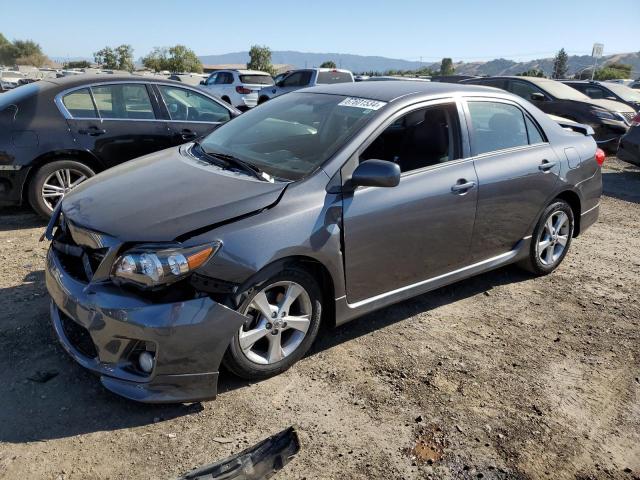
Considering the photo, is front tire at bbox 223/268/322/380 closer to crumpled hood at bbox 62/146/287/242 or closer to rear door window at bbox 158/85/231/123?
crumpled hood at bbox 62/146/287/242

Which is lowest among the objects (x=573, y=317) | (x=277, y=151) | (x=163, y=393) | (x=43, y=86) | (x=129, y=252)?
(x=573, y=317)

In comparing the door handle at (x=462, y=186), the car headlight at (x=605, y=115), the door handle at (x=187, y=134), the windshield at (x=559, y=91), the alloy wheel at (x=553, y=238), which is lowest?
the alloy wheel at (x=553, y=238)

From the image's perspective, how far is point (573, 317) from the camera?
4.20m

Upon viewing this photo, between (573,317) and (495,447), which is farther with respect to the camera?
(573,317)

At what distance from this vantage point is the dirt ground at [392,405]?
2551 mm

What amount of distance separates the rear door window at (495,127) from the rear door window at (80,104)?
407cm

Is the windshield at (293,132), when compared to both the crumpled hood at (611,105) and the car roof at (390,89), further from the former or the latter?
the crumpled hood at (611,105)

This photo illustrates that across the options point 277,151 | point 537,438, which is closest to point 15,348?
point 277,151

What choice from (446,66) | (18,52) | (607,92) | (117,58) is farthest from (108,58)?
(607,92)

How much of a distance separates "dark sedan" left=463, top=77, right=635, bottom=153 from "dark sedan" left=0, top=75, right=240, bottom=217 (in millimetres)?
8512

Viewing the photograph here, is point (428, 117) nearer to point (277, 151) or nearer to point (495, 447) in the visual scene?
point (277, 151)

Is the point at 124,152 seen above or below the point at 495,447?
above

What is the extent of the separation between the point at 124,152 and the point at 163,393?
13.0 feet

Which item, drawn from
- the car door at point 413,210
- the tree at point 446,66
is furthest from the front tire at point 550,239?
A: the tree at point 446,66
